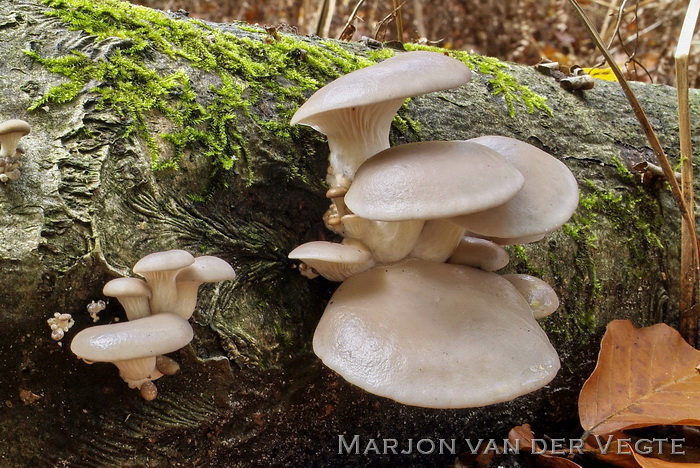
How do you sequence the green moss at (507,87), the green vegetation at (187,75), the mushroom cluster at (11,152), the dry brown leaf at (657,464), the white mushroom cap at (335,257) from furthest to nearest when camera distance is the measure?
the green moss at (507,87), the dry brown leaf at (657,464), the green vegetation at (187,75), the white mushroom cap at (335,257), the mushroom cluster at (11,152)

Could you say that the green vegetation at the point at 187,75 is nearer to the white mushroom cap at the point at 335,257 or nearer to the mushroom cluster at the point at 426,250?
the mushroom cluster at the point at 426,250

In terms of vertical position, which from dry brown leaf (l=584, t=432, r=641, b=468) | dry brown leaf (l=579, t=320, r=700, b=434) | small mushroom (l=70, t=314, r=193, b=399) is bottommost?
dry brown leaf (l=584, t=432, r=641, b=468)

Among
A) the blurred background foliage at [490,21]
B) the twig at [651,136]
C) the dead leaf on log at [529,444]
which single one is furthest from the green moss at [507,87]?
the blurred background foliage at [490,21]

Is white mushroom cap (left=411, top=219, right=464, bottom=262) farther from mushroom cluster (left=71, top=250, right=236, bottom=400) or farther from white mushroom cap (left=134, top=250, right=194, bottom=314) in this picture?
white mushroom cap (left=134, top=250, right=194, bottom=314)

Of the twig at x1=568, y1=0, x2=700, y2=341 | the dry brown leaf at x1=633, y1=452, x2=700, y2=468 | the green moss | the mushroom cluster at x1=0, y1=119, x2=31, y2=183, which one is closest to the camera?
the mushroom cluster at x1=0, y1=119, x2=31, y2=183

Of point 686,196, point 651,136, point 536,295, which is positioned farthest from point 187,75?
point 686,196

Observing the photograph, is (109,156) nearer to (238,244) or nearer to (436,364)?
(238,244)

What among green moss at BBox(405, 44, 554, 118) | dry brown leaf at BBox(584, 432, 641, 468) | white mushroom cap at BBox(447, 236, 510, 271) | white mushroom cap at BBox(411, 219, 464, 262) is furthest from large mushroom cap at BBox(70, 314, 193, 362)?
green moss at BBox(405, 44, 554, 118)
